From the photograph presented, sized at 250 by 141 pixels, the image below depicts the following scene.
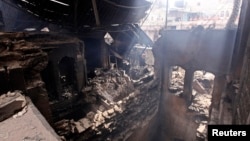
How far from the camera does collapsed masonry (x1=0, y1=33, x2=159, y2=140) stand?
3.52 metres

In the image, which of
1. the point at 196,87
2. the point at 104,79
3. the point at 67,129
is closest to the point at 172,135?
the point at 196,87

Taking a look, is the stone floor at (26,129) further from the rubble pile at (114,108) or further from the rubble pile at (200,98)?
the rubble pile at (200,98)

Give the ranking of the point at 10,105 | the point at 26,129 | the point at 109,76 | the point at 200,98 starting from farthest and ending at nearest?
the point at 200,98 → the point at 109,76 → the point at 10,105 → the point at 26,129

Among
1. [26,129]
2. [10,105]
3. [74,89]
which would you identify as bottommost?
[74,89]

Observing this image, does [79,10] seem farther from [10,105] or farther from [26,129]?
[26,129]

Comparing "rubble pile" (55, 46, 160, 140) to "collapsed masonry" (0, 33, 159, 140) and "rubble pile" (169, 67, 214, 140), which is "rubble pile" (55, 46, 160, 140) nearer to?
"collapsed masonry" (0, 33, 159, 140)

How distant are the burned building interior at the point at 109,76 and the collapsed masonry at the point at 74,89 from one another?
0.02m

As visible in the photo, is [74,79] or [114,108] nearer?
[74,79]

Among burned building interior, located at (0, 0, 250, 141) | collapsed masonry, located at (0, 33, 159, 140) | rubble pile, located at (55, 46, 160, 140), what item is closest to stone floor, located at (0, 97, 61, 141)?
burned building interior, located at (0, 0, 250, 141)

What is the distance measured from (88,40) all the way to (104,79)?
2233mm

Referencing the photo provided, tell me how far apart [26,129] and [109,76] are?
578 cm

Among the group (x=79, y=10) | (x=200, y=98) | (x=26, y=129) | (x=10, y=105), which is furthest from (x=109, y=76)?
(x=26, y=129)

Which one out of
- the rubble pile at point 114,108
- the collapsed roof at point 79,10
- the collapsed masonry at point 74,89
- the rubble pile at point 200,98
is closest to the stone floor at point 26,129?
the collapsed masonry at point 74,89

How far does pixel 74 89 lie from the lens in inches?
259
